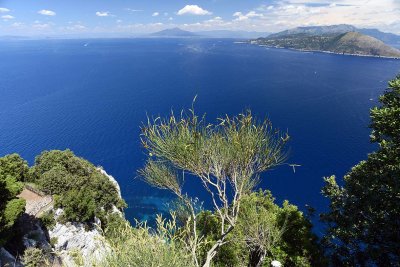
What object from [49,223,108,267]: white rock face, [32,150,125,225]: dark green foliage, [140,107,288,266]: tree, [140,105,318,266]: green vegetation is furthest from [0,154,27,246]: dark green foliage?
[140,107,288,266]: tree

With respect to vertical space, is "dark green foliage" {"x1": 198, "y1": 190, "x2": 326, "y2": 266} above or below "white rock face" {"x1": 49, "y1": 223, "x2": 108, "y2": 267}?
above

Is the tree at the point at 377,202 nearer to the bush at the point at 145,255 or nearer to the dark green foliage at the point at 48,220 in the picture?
the bush at the point at 145,255

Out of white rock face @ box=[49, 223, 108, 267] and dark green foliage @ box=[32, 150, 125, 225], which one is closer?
white rock face @ box=[49, 223, 108, 267]

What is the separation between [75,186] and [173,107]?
7854 cm

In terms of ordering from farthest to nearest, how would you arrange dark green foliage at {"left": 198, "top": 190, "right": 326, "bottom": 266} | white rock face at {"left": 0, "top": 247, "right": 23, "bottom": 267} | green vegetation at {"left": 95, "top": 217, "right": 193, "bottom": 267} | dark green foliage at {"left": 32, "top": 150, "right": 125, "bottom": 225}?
1. dark green foliage at {"left": 32, "top": 150, "right": 125, "bottom": 225}
2. white rock face at {"left": 0, "top": 247, "right": 23, "bottom": 267}
3. dark green foliage at {"left": 198, "top": 190, "right": 326, "bottom": 266}
4. green vegetation at {"left": 95, "top": 217, "right": 193, "bottom": 267}

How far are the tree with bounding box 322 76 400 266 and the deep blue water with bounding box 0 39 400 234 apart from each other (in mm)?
38229

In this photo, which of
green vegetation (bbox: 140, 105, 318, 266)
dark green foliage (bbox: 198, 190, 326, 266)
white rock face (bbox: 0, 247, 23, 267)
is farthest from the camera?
white rock face (bbox: 0, 247, 23, 267)

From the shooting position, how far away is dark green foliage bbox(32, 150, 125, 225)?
32.6 meters

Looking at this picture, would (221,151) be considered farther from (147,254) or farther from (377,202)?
(377,202)

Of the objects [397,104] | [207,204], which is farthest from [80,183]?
[397,104]

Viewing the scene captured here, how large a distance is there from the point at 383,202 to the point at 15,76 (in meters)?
204

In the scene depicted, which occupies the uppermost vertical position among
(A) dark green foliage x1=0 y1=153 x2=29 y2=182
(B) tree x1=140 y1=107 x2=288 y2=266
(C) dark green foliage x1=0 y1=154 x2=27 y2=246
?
(B) tree x1=140 y1=107 x2=288 y2=266

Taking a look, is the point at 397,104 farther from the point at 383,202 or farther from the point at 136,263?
the point at 136,263

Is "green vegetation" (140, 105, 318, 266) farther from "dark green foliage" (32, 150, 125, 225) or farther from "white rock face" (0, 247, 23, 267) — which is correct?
A: "dark green foliage" (32, 150, 125, 225)
